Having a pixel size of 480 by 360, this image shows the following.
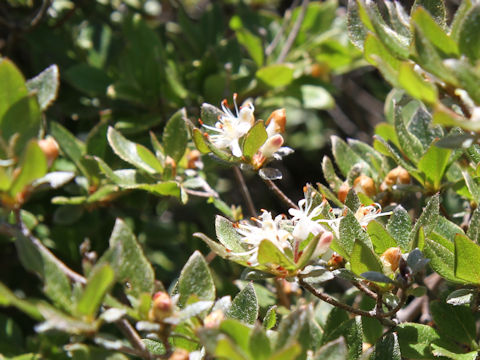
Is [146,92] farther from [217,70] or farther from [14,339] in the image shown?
[14,339]

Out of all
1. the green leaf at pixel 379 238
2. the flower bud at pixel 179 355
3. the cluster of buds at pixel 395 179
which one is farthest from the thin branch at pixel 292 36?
the flower bud at pixel 179 355

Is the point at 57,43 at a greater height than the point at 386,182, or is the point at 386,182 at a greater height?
the point at 57,43

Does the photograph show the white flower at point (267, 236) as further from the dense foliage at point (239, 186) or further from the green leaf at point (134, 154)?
the green leaf at point (134, 154)

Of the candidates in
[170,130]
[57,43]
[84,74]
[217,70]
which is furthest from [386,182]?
[57,43]

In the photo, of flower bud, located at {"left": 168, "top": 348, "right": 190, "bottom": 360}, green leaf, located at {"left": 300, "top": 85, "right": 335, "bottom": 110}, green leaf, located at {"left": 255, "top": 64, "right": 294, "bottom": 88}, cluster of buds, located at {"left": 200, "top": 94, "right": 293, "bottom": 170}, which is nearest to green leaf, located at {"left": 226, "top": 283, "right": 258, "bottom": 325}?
flower bud, located at {"left": 168, "top": 348, "right": 190, "bottom": 360}

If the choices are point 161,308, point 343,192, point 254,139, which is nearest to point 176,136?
point 254,139

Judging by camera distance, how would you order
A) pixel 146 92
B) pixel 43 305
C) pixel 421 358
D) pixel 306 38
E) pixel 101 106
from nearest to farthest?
1. pixel 43 305
2. pixel 421 358
3. pixel 146 92
4. pixel 101 106
5. pixel 306 38
